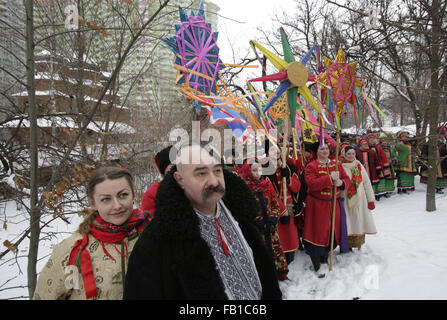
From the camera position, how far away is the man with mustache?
1.21 meters

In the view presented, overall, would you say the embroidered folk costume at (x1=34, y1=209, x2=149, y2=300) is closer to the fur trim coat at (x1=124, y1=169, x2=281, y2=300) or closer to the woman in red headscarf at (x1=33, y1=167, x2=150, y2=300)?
the woman in red headscarf at (x1=33, y1=167, x2=150, y2=300)

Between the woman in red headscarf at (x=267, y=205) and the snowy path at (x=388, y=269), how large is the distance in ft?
1.83

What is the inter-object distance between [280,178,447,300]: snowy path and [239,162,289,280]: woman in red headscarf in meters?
0.56

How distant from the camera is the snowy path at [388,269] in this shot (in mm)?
3260

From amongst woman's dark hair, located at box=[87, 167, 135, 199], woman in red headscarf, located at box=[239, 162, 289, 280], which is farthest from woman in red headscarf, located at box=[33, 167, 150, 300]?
woman in red headscarf, located at box=[239, 162, 289, 280]

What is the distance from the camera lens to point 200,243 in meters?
1.30

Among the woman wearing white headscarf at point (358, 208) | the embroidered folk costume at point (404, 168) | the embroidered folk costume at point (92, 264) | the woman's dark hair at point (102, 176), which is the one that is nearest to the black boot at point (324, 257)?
the woman wearing white headscarf at point (358, 208)

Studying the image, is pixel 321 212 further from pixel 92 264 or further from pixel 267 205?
pixel 92 264

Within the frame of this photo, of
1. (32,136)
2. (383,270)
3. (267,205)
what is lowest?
(383,270)

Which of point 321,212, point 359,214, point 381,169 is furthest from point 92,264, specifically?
point 381,169

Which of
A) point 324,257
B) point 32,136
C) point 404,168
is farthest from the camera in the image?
point 404,168

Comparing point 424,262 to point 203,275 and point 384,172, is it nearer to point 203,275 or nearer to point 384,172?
point 203,275

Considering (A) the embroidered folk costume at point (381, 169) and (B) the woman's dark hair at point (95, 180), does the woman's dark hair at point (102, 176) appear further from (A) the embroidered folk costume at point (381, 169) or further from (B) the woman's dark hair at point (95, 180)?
(A) the embroidered folk costume at point (381, 169)

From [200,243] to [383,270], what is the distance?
3.72m
